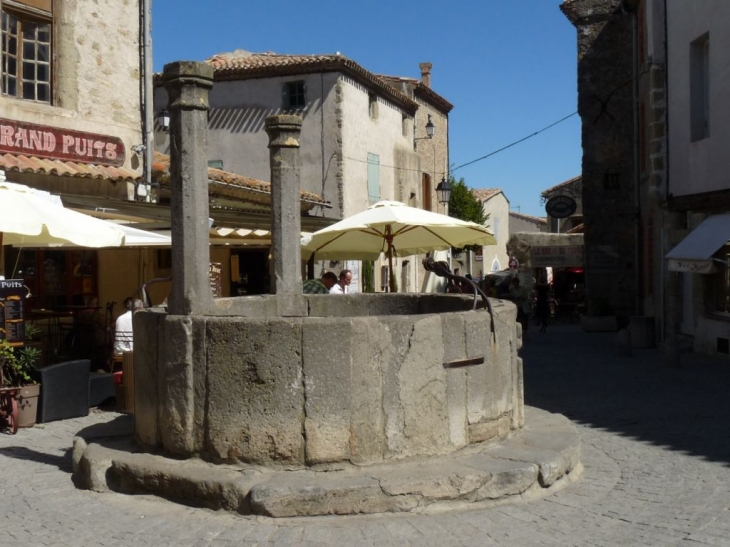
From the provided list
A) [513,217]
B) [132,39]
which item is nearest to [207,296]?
[132,39]

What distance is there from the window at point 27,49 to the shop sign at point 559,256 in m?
17.0

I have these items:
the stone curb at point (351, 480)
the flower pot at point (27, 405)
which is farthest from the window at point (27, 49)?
the stone curb at point (351, 480)

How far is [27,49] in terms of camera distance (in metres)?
13.1

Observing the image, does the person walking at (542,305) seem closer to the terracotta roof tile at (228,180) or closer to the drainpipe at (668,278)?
the drainpipe at (668,278)

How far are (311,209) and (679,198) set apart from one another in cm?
1138

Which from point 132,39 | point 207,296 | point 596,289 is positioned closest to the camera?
point 207,296

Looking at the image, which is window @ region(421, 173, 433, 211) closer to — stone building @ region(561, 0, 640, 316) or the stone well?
stone building @ region(561, 0, 640, 316)

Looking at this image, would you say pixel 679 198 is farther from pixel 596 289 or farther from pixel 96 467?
pixel 96 467

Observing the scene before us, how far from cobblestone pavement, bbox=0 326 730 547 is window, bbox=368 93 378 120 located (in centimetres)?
2025

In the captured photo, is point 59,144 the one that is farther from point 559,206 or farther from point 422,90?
point 422,90

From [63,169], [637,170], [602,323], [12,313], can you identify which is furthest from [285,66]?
[12,313]

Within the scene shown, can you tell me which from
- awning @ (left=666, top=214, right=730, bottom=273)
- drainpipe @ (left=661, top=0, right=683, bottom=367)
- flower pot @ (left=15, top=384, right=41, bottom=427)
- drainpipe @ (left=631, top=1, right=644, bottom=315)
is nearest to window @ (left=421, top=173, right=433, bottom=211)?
drainpipe @ (left=631, top=1, right=644, bottom=315)

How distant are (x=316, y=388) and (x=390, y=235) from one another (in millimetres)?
6840

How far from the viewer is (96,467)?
5941 millimetres
